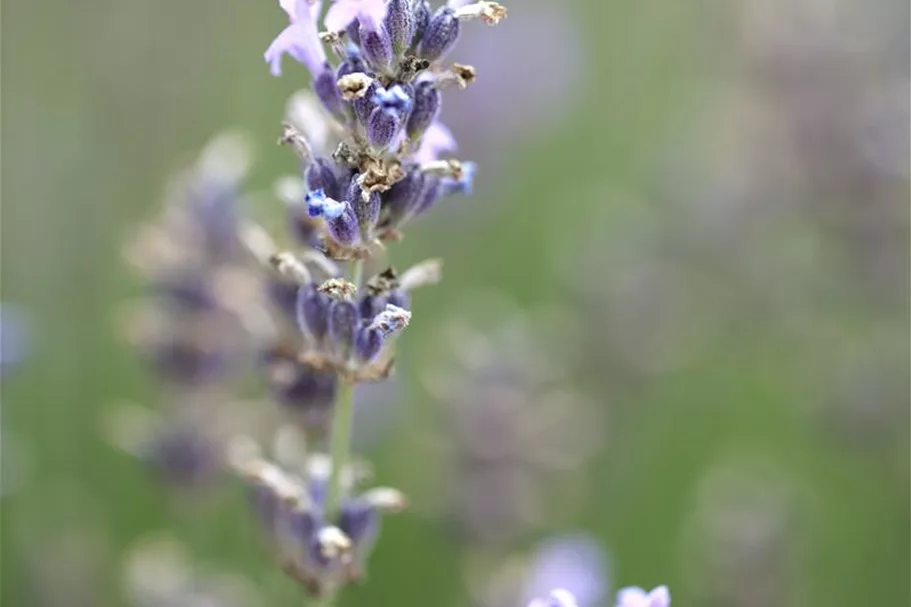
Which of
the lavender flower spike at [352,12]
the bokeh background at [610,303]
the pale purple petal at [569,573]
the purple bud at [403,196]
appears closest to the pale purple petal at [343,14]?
the lavender flower spike at [352,12]

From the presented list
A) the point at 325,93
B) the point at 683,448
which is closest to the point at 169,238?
the point at 325,93

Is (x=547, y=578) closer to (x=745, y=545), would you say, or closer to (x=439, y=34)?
(x=745, y=545)

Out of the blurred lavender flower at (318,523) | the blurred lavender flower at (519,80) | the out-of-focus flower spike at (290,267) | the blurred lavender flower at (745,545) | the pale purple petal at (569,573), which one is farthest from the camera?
the blurred lavender flower at (519,80)

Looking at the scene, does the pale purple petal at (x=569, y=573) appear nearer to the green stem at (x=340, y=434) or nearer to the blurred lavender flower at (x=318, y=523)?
the blurred lavender flower at (x=318, y=523)

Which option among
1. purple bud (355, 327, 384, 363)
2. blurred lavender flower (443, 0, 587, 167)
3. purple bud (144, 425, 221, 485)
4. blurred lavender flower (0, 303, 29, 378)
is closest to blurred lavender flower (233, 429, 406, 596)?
purple bud (355, 327, 384, 363)

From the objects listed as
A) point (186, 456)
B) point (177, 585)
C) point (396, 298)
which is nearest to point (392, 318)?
point (396, 298)
